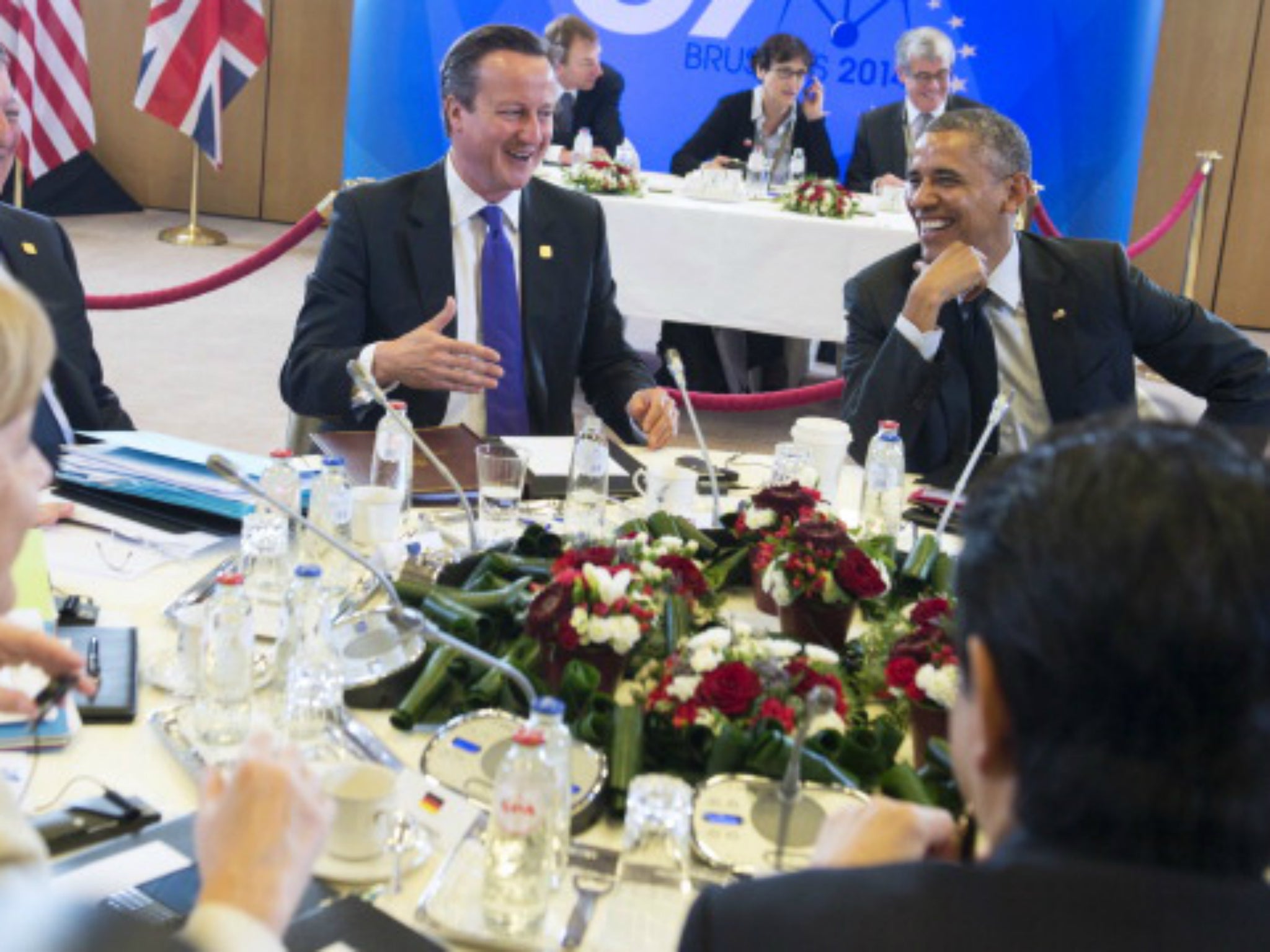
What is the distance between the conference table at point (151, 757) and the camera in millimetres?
1560

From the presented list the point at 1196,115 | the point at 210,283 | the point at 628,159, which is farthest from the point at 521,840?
the point at 1196,115

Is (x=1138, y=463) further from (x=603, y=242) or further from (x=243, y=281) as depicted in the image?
(x=243, y=281)

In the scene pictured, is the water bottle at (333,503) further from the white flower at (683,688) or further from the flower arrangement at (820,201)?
the flower arrangement at (820,201)

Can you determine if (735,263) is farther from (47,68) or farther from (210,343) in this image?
(47,68)

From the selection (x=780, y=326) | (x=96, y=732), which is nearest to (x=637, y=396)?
(x=96, y=732)

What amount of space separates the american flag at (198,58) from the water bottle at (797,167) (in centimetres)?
362

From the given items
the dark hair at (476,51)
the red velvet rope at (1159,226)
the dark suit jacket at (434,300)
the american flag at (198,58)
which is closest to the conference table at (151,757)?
the dark suit jacket at (434,300)

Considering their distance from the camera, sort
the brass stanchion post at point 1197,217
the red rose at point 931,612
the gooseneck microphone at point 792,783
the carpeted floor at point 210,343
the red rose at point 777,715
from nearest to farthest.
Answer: the gooseneck microphone at point 792,783 < the red rose at point 777,715 < the red rose at point 931,612 < the carpeted floor at point 210,343 < the brass stanchion post at point 1197,217

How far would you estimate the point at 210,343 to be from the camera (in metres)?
7.19

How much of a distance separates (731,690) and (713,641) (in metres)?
0.11

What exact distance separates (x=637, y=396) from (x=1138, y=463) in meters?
2.40

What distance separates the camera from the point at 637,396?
343 centimetres

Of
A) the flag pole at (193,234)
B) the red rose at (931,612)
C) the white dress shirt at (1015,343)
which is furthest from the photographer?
the flag pole at (193,234)

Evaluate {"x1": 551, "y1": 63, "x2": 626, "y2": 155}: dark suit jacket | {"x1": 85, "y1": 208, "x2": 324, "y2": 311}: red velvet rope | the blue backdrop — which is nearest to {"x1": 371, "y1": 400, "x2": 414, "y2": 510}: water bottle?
{"x1": 85, "y1": 208, "x2": 324, "y2": 311}: red velvet rope
